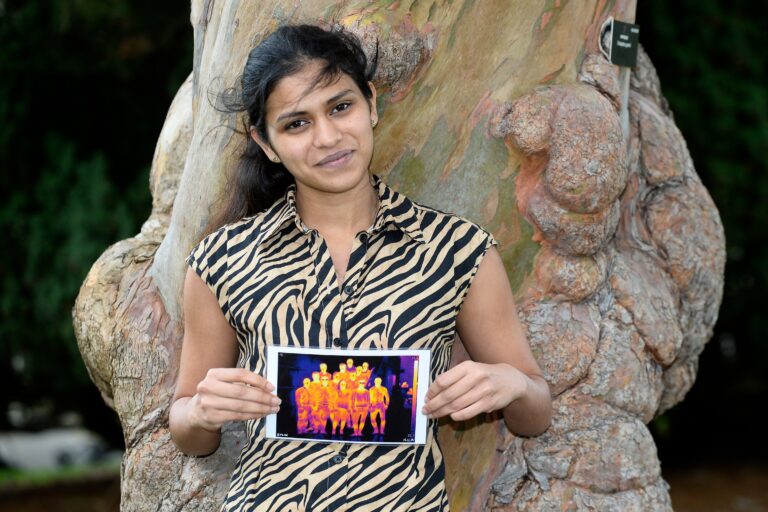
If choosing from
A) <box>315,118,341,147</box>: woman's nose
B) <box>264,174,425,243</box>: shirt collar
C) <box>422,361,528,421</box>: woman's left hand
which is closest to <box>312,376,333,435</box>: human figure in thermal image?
<box>422,361,528,421</box>: woman's left hand

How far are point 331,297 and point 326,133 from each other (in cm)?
39

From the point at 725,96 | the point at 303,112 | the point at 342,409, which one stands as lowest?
the point at 342,409

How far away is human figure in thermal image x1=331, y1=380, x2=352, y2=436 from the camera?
228cm

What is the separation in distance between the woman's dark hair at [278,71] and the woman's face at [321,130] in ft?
0.07

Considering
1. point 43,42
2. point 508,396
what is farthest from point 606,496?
point 43,42

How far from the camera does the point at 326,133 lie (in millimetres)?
2379

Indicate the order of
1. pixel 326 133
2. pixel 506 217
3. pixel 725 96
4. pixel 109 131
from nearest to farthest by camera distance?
1. pixel 326 133
2. pixel 506 217
3. pixel 725 96
4. pixel 109 131

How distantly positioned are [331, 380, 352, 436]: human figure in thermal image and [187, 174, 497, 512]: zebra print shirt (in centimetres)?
10

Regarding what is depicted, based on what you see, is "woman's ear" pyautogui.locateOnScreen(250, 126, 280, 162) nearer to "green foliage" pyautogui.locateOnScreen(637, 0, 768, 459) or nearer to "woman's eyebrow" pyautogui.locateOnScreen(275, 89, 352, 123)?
"woman's eyebrow" pyautogui.locateOnScreen(275, 89, 352, 123)

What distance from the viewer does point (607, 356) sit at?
307cm

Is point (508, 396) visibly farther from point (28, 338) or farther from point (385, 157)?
point (28, 338)

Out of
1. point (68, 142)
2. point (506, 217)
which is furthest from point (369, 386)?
point (68, 142)

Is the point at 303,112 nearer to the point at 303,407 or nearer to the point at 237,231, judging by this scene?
the point at 237,231

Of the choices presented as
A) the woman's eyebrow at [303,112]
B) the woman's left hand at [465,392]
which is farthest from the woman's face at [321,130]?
the woman's left hand at [465,392]
